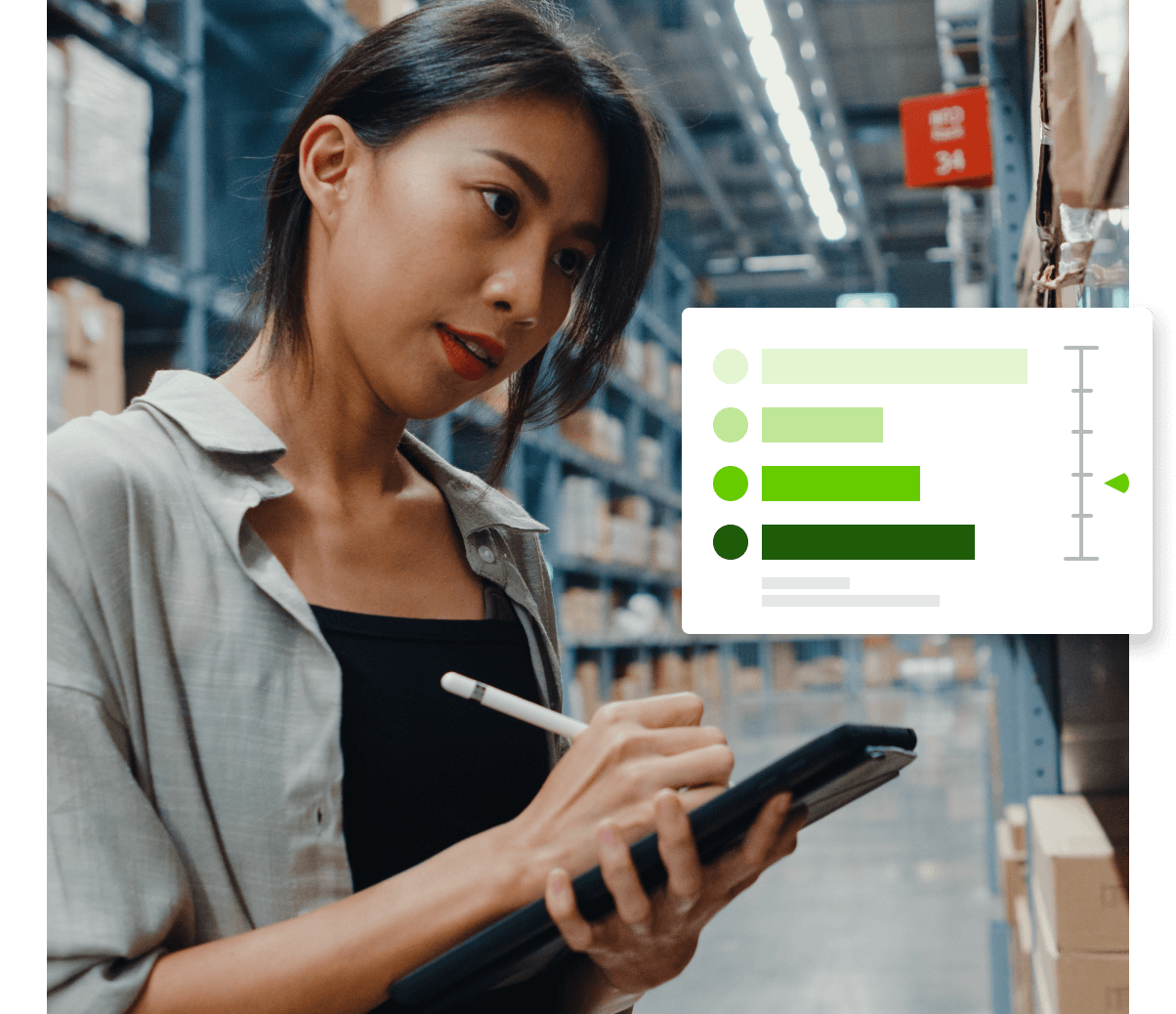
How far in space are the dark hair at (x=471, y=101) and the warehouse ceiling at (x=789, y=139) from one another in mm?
4633

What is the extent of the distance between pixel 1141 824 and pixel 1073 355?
0.31 metres

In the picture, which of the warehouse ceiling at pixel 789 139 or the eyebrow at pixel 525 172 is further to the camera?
the warehouse ceiling at pixel 789 139

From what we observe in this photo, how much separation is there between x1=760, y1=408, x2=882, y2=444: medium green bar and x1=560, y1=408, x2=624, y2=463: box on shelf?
573 cm

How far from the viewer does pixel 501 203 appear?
824 millimetres

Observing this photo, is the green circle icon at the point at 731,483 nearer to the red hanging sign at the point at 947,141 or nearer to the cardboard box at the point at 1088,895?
the cardboard box at the point at 1088,895

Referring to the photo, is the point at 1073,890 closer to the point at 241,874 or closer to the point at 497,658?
the point at 497,658

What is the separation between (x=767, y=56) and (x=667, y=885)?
644 cm

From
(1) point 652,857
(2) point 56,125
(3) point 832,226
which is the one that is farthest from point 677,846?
(3) point 832,226

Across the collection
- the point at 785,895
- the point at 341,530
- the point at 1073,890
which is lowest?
the point at 785,895

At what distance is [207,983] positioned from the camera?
0.65m

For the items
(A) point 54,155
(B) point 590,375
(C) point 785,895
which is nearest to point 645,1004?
(C) point 785,895

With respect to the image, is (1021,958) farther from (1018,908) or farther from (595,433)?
(595,433)

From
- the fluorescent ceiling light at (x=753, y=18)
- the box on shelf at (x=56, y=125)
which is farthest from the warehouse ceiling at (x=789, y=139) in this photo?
the box on shelf at (x=56, y=125)

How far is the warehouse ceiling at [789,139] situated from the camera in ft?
23.3
